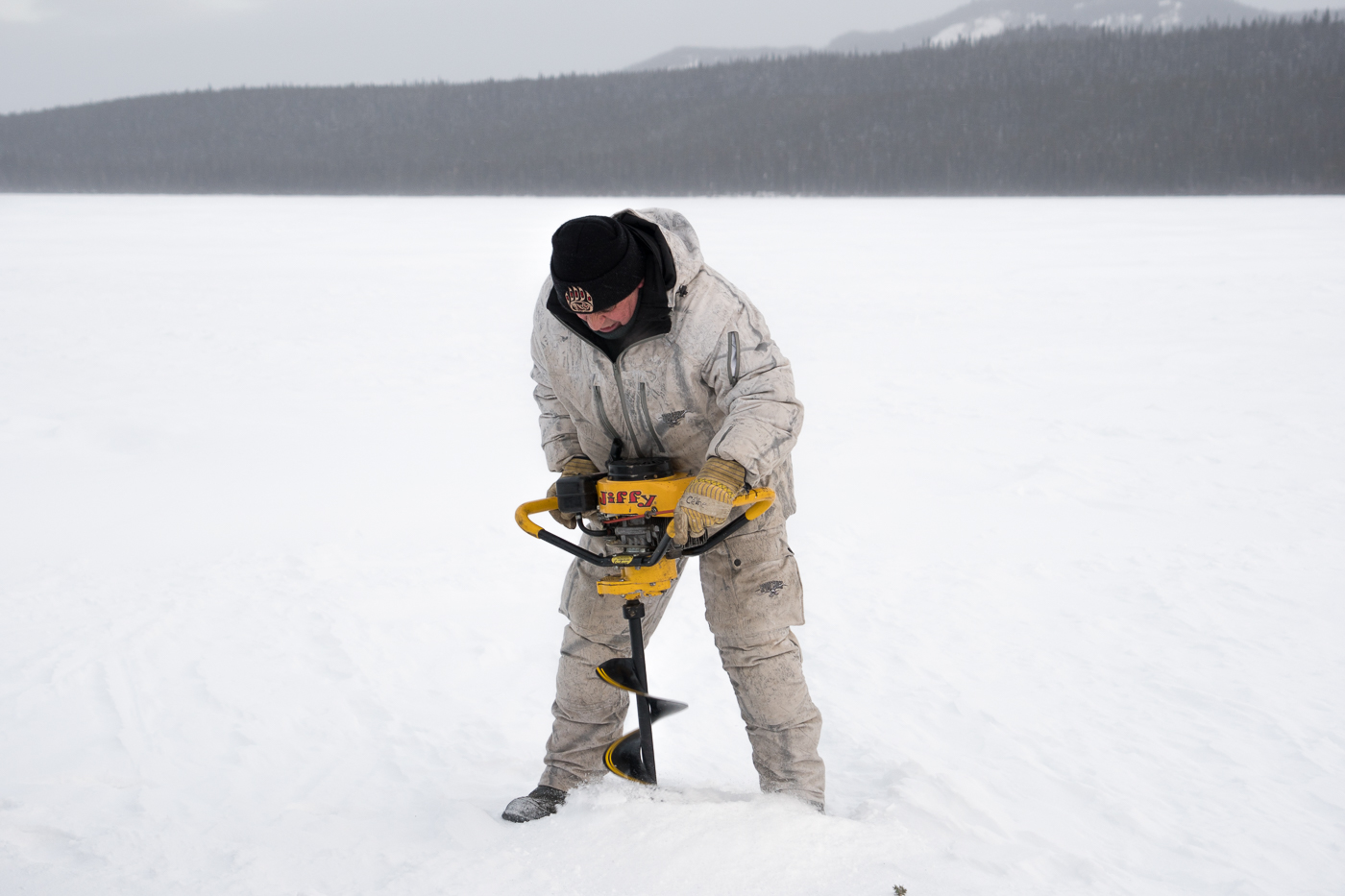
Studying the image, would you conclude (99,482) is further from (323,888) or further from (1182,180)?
(1182,180)

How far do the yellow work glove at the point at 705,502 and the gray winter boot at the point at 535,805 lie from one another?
35.1 inches

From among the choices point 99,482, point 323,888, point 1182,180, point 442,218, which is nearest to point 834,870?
point 323,888

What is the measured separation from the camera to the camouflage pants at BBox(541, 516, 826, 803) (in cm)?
237

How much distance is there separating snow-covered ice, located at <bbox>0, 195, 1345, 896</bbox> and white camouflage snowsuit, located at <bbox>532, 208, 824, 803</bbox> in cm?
18

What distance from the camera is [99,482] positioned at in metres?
5.54

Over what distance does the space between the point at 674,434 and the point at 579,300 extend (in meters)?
0.44

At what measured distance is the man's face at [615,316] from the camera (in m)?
2.09

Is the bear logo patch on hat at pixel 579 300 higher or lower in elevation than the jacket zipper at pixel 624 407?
higher

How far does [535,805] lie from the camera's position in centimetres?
242

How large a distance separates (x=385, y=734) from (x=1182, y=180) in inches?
1782

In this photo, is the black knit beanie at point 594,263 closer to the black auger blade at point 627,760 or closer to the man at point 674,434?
the man at point 674,434

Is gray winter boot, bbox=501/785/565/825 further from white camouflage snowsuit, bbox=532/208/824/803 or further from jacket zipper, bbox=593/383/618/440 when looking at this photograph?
jacket zipper, bbox=593/383/618/440

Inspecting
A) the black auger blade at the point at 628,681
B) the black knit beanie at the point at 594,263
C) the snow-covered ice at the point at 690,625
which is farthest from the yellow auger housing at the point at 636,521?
the snow-covered ice at the point at 690,625

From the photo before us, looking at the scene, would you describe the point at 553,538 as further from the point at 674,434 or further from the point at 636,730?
the point at 636,730
